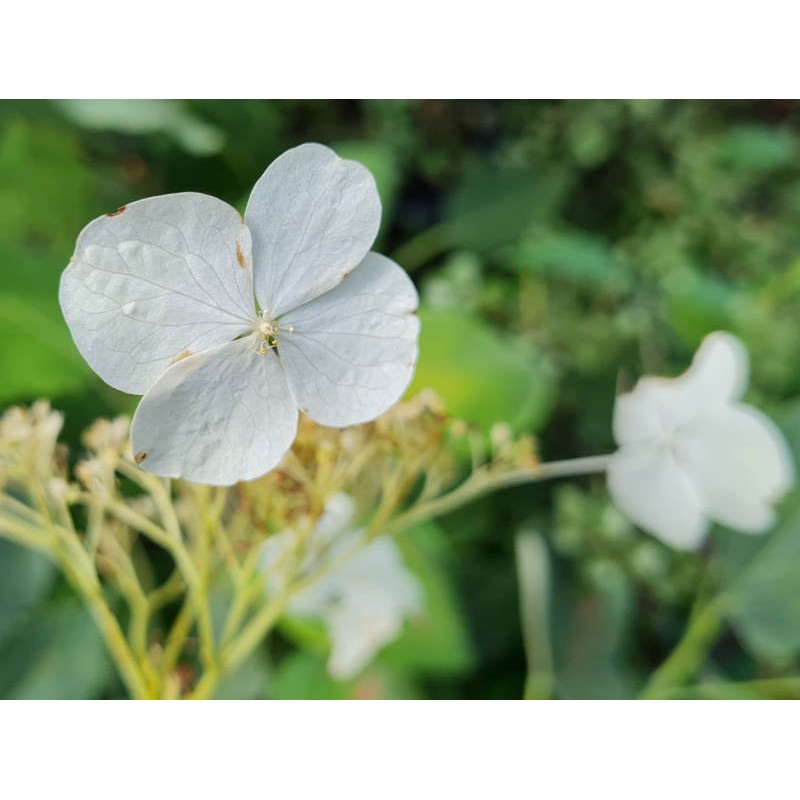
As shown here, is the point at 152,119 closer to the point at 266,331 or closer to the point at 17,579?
the point at 17,579

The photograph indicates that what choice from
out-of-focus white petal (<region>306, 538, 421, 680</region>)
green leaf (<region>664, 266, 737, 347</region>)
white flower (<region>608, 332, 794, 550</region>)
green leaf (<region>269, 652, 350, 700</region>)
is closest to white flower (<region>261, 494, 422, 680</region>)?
out-of-focus white petal (<region>306, 538, 421, 680</region>)

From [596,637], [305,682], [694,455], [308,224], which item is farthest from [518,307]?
[308,224]

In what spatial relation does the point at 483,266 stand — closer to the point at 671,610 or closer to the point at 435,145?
the point at 435,145

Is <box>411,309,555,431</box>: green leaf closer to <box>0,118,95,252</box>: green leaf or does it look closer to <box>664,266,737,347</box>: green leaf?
<box>664,266,737,347</box>: green leaf

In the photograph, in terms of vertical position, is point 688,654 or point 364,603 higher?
point 364,603

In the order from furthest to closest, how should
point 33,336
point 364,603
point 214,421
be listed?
point 33,336
point 364,603
point 214,421

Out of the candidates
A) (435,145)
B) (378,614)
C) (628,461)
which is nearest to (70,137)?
(435,145)
